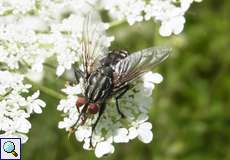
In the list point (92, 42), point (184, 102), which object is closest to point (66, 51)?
point (92, 42)

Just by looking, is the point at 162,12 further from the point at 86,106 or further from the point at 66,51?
the point at 86,106

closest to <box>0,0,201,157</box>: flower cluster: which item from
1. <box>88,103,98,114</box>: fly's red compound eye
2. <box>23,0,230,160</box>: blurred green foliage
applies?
<box>88,103,98,114</box>: fly's red compound eye

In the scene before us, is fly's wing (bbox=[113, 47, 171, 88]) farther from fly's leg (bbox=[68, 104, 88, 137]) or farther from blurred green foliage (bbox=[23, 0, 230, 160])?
blurred green foliage (bbox=[23, 0, 230, 160])

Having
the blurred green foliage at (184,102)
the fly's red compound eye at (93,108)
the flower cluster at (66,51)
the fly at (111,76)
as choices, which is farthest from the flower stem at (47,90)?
the blurred green foliage at (184,102)

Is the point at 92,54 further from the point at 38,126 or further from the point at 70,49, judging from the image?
the point at 38,126

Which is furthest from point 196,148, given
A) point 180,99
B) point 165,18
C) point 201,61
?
point 165,18
